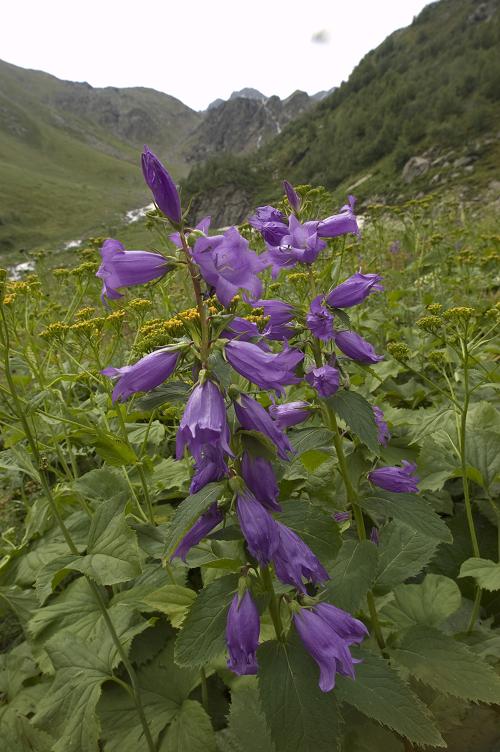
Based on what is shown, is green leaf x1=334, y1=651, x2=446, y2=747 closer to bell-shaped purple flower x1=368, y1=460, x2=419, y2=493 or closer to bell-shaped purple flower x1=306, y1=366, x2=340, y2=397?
bell-shaped purple flower x1=368, y1=460, x2=419, y2=493

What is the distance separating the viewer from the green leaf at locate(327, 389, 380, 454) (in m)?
1.42

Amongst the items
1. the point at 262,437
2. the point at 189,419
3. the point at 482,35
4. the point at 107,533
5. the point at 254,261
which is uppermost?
the point at 482,35

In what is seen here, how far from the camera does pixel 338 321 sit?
179 cm

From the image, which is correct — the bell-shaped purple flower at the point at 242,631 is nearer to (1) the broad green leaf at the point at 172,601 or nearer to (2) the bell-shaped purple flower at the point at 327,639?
(2) the bell-shaped purple flower at the point at 327,639

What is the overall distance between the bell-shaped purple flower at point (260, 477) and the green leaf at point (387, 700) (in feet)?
2.12

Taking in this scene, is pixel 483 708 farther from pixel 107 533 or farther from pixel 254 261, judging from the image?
pixel 254 261

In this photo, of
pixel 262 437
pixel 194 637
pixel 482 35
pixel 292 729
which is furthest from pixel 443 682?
pixel 482 35

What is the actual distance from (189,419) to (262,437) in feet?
0.64

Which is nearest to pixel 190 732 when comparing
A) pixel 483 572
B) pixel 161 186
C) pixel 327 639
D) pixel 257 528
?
pixel 327 639

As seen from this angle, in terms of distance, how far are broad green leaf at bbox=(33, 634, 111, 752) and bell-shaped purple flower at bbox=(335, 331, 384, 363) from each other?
168 cm

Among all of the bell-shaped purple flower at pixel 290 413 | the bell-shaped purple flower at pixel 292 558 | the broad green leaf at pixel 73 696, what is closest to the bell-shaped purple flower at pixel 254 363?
the bell-shaped purple flower at pixel 292 558

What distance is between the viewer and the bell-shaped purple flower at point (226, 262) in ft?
4.02

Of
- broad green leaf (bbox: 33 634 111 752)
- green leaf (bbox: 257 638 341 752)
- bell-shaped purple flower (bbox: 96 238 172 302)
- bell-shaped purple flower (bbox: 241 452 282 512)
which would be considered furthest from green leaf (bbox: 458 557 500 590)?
bell-shaped purple flower (bbox: 96 238 172 302)

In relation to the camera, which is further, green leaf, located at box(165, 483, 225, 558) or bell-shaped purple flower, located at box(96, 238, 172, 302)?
bell-shaped purple flower, located at box(96, 238, 172, 302)
